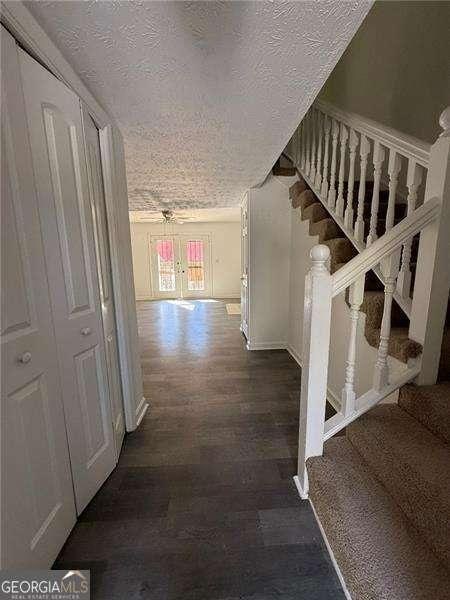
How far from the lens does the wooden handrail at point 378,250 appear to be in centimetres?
112

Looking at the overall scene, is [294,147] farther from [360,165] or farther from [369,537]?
[369,537]

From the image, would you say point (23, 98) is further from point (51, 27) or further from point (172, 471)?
point (172, 471)

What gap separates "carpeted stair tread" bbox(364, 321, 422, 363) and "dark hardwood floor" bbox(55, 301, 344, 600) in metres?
0.88

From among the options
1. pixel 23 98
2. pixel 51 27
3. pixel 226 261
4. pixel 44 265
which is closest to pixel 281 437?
pixel 44 265

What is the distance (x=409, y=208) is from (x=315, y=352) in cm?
93

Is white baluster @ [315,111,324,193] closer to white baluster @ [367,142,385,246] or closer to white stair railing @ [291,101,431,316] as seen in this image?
white stair railing @ [291,101,431,316]

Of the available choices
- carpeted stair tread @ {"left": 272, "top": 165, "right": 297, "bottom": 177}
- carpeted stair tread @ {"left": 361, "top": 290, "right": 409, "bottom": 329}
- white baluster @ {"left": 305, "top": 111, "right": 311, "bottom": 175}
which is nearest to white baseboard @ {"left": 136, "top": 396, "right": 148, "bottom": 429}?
carpeted stair tread @ {"left": 361, "top": 290, "right": 409, "bottom": 329}

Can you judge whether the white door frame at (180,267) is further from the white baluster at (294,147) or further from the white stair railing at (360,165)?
the white stair railing at (360,165)

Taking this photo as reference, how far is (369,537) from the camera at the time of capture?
935 mm

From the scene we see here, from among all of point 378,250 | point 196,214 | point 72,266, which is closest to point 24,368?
point 72,266

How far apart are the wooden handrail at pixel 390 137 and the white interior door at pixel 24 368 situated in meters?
1.72

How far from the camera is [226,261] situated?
8180 millimetres

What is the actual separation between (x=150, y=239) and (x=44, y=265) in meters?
7.15

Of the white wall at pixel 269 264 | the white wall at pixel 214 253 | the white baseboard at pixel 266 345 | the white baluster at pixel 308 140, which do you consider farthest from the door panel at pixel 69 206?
the white wall at pixel 214 253
